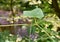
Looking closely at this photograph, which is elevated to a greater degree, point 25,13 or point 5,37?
point 25,13

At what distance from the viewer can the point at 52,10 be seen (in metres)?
1.79

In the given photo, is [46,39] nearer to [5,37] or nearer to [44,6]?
[5,37]

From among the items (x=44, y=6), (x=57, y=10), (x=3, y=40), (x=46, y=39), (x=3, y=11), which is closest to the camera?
(x=46, y=39)

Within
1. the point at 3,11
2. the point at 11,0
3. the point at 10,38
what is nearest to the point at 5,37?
the point at 10,38

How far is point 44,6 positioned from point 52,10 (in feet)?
0.55

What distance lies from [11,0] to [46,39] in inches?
48.3

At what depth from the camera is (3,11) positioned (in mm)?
3432

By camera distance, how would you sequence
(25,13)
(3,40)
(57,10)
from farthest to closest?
(57,10) < (3,40) < (25,13)

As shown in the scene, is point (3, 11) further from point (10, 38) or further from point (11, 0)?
point (10, 38)

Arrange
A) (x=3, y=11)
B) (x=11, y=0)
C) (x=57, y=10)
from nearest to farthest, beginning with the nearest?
(x=57, y=10)
(x=11, y=0)
(x=3, y=11)

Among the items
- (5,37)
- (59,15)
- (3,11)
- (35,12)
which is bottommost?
(3,11)

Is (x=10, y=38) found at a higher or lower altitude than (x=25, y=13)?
lower

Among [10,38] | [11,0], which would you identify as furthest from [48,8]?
[10,38]

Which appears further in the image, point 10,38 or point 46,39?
point 10,38
